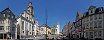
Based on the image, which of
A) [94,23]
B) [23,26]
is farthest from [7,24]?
[94,23]

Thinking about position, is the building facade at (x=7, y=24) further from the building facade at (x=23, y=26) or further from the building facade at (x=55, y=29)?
the building facade at (x=55, y=29)

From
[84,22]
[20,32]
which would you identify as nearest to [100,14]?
[84,22]

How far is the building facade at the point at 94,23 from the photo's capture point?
61.2 meters

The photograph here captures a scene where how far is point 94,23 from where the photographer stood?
2544 inches

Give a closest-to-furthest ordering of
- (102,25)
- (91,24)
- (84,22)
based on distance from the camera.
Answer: (102,25) → (91,24) → (84,22)

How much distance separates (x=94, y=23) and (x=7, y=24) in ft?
103

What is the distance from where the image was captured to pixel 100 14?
202 feet

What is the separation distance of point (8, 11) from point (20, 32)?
1526 centimetres

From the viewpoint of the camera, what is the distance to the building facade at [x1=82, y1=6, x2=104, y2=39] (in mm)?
61153

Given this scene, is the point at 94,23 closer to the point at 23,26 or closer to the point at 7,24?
the point at 7,24

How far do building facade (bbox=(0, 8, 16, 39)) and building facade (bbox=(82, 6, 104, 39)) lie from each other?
26922mm

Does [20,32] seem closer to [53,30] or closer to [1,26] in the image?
[1,26]

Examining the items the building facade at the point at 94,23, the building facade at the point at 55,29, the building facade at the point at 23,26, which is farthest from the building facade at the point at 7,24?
the building facade at the point at 55,29

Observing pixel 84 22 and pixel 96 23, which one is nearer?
pixel 96 23
